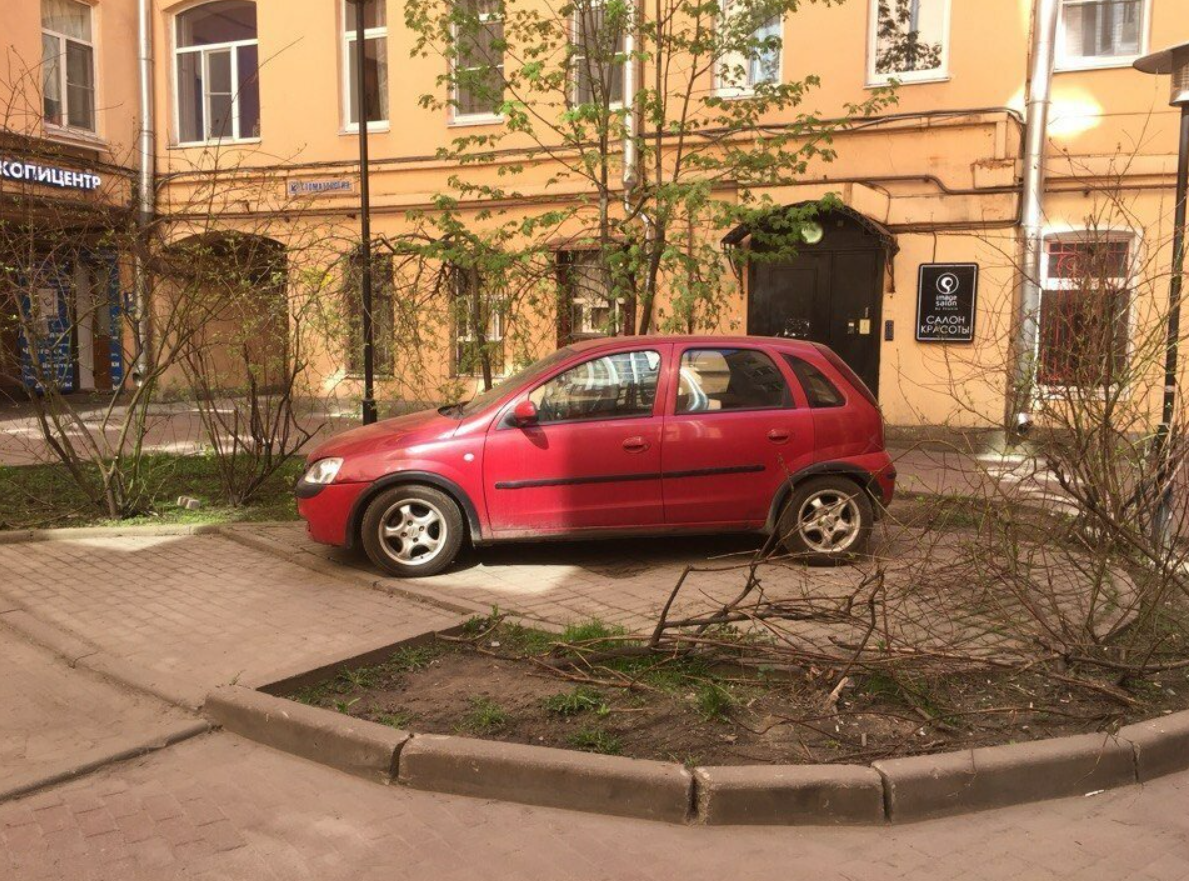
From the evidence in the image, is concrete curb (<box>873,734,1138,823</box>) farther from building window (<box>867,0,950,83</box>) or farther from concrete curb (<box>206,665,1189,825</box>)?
building window (<box>867,0,950,83</box>)

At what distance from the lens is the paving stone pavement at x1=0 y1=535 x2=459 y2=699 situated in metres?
5.34

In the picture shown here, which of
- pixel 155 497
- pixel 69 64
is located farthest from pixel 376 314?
pixel 69 64

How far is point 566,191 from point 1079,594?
11793mm

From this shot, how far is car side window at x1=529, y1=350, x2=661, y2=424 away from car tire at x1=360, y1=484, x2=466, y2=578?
890mm

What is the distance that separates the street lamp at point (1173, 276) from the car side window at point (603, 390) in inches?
121

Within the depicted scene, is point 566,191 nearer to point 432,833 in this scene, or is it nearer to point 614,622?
point 614,622

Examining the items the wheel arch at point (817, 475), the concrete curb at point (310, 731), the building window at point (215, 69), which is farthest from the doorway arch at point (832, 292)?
the concrete curb at point (310, 731)

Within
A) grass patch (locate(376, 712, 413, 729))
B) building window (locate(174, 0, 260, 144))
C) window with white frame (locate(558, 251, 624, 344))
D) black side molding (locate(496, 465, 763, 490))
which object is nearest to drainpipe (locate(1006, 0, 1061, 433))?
window with white frame (locate(558, 251, 624, 344))

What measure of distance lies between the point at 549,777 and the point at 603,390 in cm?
352

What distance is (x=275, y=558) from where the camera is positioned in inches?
295

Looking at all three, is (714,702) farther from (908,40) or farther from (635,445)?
(908,40)

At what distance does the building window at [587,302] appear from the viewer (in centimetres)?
1077

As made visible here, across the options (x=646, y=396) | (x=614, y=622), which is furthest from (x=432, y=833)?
(x=646, y=396)

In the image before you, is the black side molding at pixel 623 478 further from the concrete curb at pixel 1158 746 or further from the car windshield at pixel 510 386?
the concrete curb at pixel 1158 746
